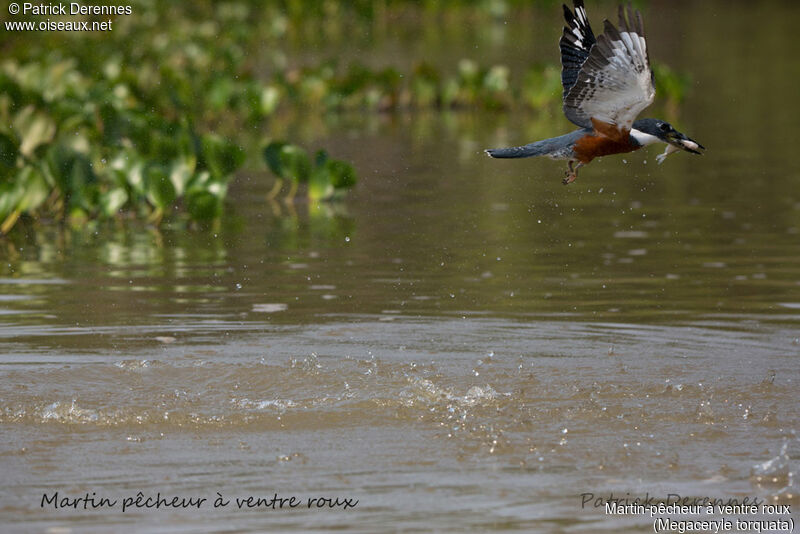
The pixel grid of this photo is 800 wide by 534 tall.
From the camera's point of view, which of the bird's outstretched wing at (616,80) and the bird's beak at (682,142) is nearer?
the bird's outstretched wing at (616,80)

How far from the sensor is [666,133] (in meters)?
6.37

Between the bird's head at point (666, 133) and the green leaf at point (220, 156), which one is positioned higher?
the bird's head at point (666, 133)

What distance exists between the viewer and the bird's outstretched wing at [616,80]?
5.98 meters

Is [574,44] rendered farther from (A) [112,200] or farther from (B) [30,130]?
(B) [30,130]

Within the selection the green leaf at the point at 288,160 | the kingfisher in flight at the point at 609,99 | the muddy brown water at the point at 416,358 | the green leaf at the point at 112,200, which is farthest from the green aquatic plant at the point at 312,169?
the kingfisher in flight at the point at 609,99

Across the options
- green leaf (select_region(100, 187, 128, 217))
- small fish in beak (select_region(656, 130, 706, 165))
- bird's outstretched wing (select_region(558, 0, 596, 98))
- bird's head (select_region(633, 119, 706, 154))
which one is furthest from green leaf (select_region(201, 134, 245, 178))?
small fish in beak (select_region(656, 130, 706, 165))

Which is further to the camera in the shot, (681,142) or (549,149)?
(549,149)

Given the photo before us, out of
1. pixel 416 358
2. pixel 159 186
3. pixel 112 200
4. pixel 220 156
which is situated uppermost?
pixel 220 156

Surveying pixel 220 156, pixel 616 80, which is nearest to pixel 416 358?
pixel 616 80

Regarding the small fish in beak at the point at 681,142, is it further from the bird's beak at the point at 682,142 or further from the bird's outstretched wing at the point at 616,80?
the bird's outstretched wing at the point at 616,80

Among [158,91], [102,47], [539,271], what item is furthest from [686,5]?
[539,271]

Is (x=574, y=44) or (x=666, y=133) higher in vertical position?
(x=574, y=44)

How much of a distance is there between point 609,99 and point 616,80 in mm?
119

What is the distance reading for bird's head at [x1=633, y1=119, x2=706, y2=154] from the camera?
6.29 meters
